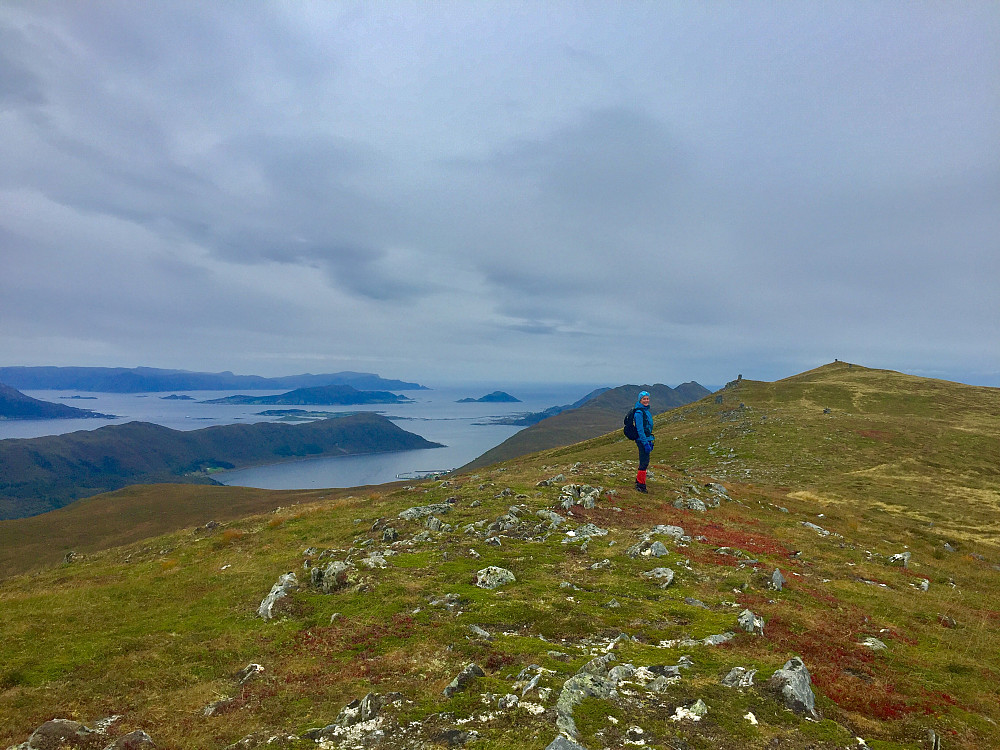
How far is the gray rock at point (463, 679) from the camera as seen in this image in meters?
9.34

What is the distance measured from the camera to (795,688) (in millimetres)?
8750

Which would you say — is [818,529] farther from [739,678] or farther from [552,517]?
[739,678]

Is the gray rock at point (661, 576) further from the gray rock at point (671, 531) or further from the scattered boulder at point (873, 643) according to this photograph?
the scattered boulder at point (873, 643)

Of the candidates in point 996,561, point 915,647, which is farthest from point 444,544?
point 996,561

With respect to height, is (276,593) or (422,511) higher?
(422,511)

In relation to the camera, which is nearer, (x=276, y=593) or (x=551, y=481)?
(x=276, y=593)

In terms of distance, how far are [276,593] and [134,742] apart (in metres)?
7.50

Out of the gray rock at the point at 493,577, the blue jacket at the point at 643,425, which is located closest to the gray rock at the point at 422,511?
the gray rock at the point at 493,577

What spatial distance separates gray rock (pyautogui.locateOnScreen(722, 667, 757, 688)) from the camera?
9.24 meters

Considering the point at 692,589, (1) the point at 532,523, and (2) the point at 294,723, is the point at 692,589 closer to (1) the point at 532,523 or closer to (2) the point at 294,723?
(1) the point at 532,523

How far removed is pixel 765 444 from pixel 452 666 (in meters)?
58.9

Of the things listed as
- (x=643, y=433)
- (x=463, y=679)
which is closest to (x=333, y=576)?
(x=463, y=679)

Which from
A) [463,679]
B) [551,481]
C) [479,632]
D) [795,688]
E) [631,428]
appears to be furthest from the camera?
[551,481]

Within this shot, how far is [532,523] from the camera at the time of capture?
2270 centimetres
